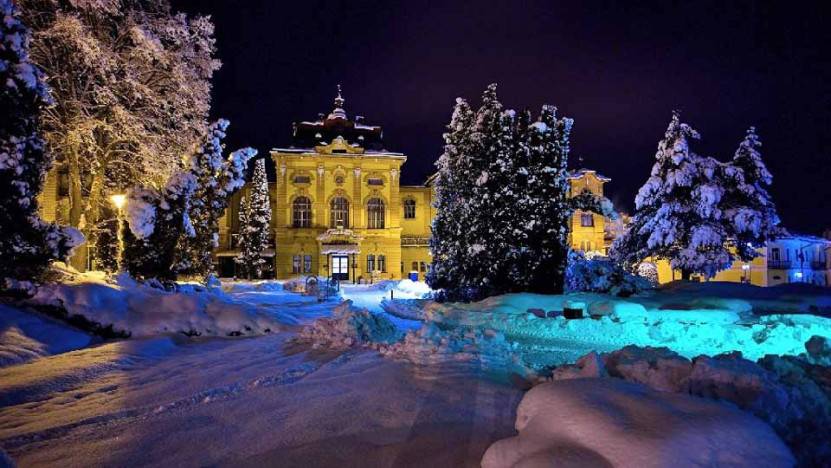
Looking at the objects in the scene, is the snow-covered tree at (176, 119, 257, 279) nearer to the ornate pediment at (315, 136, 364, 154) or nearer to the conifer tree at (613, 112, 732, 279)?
the conifer tree at (613, 112, 732, 279)

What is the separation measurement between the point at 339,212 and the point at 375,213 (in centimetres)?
377

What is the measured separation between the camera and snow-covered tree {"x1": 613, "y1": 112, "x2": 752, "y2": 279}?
81.4 feet

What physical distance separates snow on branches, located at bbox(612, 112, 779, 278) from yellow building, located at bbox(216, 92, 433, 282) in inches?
1166

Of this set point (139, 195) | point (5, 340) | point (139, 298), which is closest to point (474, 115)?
point (139, 195)

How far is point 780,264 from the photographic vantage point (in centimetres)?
4938

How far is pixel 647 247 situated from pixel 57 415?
2626 centimetres

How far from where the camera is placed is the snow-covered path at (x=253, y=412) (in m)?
4.60

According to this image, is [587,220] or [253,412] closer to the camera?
[253,412]

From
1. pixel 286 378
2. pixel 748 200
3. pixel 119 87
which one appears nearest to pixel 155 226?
pixel 119 87

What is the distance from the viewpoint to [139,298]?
12.9m

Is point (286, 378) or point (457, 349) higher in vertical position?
point (457, 349)

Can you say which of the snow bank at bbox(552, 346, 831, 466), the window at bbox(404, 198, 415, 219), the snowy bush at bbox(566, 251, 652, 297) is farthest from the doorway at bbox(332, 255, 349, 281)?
the snow bank at bbox(552, 346, 831, 466)

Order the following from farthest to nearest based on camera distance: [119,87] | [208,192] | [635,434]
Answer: [208,192] → [119,87] → [635,434]

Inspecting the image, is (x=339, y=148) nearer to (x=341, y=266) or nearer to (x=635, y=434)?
(x=341, y=266)
